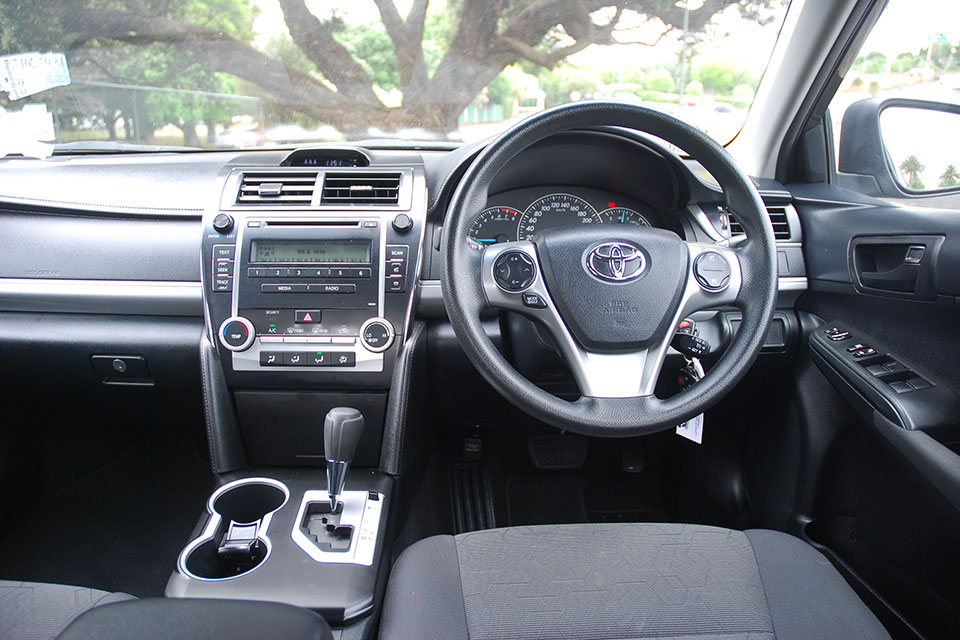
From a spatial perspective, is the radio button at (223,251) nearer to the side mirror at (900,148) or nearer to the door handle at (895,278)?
the door handle at (895,278)

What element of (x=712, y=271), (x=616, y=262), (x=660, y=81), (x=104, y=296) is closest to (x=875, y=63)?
(x=660, y=81)

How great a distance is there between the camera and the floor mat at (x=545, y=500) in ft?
7.75

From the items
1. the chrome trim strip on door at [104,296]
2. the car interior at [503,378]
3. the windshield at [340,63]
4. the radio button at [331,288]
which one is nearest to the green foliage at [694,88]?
the windshield at [340,63]

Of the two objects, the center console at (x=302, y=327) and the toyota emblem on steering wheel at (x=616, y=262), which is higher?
A: the toyota emblem on steering wheel at (x=616, y=262)

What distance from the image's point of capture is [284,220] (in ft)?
5.66

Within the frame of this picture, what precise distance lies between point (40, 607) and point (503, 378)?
90 cm

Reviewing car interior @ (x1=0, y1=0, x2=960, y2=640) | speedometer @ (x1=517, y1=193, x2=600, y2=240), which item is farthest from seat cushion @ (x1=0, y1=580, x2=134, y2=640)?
speedometer @ (x1=517, y1=193, x2=600, y2=240)

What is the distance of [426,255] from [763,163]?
121cm

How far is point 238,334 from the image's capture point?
1.68m

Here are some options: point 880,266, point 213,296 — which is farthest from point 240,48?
point 880,266

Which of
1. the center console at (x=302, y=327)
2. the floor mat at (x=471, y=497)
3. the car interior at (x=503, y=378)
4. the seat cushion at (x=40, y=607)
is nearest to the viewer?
the seat cushion at (x=40, y=607)

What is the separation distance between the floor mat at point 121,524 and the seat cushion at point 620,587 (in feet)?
4.43

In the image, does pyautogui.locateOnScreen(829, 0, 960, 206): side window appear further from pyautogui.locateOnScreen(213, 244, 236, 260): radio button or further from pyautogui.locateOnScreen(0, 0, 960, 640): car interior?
pyautogui.locateOnScreen(213, 244, 236, 260): radio button

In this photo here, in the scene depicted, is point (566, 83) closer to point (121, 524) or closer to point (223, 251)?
point (223, 251)
